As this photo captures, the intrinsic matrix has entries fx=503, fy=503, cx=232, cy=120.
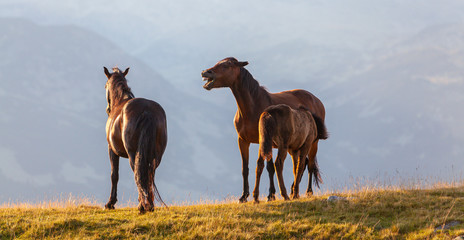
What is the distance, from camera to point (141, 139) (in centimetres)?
1094

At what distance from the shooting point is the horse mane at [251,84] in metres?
13.7

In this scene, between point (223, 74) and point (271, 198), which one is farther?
point (223, 74)

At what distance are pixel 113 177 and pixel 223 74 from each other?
3901 millimetres

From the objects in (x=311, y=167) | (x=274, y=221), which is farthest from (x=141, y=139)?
(x=311, y=167)

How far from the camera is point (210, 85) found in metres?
13.4

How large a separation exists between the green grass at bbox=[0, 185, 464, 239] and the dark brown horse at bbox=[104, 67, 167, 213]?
707 mm

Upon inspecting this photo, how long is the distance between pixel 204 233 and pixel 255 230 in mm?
1001

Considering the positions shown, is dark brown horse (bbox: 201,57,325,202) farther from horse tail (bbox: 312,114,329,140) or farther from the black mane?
the black mane

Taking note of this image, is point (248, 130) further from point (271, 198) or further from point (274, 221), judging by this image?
point (274, 221)

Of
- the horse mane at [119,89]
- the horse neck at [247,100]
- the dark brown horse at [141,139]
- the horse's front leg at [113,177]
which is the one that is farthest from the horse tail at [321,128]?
the horse's front leg at [113,177]

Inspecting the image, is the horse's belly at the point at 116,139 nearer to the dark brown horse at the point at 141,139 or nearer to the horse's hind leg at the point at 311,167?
the dark brown horse at the point at 141,139

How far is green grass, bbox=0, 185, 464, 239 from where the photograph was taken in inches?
381

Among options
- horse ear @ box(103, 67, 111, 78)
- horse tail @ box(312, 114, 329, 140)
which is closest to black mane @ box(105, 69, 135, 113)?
horse ear @ box(103, 67, 111, 78)

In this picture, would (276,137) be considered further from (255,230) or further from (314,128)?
(255,230)
